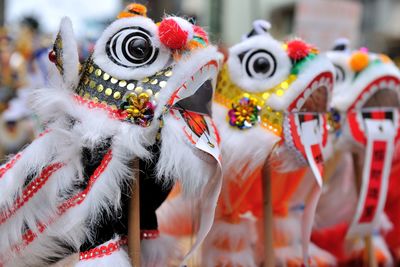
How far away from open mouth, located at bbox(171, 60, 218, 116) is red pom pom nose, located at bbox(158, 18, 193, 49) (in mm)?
81

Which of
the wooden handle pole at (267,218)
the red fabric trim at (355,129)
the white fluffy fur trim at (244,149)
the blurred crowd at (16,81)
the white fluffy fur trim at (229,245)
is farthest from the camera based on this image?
the blurred crowd at (16,81)

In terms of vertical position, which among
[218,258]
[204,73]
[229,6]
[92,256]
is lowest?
[218,258]

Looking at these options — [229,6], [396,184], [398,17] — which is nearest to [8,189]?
[396,184]

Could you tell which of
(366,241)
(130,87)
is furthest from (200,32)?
(366,241)

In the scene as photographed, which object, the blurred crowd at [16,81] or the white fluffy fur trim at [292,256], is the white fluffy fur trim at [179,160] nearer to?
the white fluffy fur trim at [292,256]

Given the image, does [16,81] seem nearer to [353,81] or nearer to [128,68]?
[353,81]

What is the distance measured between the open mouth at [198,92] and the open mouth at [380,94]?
0.74 metres

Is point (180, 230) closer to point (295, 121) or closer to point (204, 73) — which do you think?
point (295, 121)

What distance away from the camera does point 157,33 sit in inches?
49.8

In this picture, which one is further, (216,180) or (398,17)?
(398,17)

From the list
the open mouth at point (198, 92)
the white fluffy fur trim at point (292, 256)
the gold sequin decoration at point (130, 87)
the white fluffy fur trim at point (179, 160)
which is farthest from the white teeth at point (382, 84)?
the gold sequin decoration at point (130, 87)

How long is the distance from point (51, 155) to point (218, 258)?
75cm

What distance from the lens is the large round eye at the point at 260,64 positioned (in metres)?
1.61

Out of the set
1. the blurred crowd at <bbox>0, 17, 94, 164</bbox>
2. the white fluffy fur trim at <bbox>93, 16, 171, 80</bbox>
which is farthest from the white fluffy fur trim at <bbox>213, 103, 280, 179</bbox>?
the blurred crowd at <bbox>0, 17, 94, 164</bbox>
